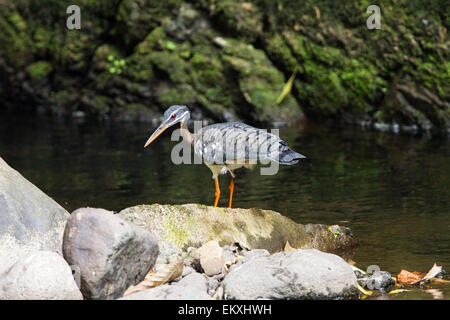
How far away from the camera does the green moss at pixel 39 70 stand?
57.9 ft

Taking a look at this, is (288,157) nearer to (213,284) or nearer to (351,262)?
(351,262)

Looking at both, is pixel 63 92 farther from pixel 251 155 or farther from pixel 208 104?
pixel 251 155

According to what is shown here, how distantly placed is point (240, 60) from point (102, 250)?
11075mm

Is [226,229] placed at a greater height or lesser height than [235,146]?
lesser

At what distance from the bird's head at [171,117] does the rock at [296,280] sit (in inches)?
80.3

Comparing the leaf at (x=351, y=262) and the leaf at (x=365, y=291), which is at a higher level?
the leaf at (x=365, y=291)

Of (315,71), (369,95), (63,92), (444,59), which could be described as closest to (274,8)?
(315,71)

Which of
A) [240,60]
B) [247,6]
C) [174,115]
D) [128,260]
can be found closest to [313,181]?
[174,115]

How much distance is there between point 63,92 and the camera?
689 inches

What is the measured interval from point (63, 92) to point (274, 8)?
5974 millimetres

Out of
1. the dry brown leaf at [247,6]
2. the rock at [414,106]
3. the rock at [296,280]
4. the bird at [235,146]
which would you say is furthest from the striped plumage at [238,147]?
the dry brown leaf at [247,6]

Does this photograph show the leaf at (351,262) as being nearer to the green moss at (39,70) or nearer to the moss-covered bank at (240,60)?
the moss-covered bank at (240,60)

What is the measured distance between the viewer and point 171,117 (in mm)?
6535

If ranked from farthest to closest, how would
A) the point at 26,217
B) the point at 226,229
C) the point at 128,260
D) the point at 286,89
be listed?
1. the point at 286,89
2. the point at 226,229
3. the point at 26,217
4. the point at 128,260
